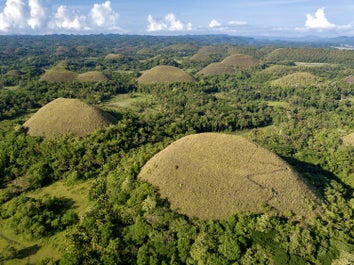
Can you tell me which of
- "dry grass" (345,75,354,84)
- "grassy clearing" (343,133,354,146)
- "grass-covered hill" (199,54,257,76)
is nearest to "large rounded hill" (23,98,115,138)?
"grassy clearing" (343,133,354,146)

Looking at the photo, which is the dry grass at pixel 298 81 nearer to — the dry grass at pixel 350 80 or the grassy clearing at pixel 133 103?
the dry grass at pixel 350 80

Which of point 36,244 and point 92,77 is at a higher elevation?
point 92,77

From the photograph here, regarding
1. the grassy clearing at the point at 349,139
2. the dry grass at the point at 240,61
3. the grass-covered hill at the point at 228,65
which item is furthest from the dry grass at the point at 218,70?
the grassy clearing at the point at 349,139

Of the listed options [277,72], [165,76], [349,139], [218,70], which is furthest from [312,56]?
[349,139]

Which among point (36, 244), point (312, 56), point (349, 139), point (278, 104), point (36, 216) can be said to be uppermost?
point (36, 216)

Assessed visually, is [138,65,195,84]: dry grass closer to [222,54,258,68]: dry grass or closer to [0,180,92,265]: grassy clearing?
[222,54,258,68]: dry grass

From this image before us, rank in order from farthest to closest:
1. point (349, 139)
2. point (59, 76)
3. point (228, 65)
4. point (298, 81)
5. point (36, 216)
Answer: point (228, 65) < point (59, 76) < point (298, 81) < point (349, 139) < point (36, 216)

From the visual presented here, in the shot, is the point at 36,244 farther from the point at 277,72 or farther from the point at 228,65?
the point at 228,65
